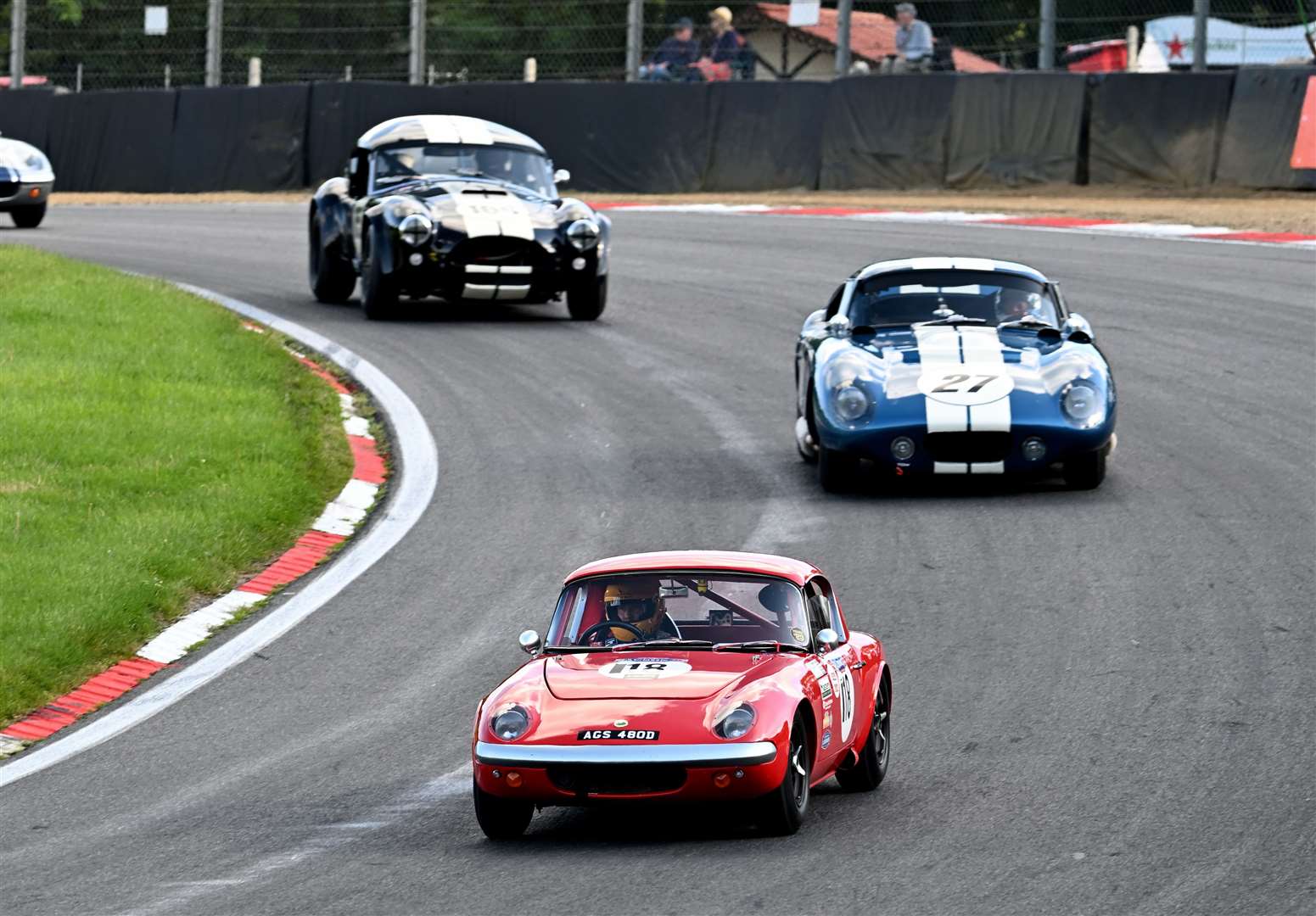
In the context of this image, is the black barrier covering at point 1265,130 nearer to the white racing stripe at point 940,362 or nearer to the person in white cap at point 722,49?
the person in white cap at point 722,49

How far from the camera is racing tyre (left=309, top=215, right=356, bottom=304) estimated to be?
67.4ft

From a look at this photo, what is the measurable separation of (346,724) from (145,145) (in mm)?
25026

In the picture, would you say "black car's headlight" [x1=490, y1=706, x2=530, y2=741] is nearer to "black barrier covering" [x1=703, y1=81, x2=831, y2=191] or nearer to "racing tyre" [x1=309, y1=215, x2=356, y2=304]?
"racing tyre" [x1=309, y1=215, x2=356, y2=304]

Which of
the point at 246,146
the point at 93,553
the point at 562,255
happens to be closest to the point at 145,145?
the point at 246,146

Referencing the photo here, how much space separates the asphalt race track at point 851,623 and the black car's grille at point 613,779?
209mm

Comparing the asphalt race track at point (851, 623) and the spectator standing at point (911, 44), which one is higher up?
the spectator standing at point (911, 44)

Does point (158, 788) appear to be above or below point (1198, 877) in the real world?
below

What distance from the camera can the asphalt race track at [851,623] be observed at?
21.5ft

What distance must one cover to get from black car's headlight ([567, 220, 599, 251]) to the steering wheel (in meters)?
11.1

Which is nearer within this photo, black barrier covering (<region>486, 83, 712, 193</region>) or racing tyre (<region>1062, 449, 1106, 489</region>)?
racing tyre (<region>1062, 449, 1106, 489</region>)

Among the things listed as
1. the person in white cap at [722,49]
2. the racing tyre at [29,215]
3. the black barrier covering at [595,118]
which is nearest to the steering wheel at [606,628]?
the racing tyre at [29,215]

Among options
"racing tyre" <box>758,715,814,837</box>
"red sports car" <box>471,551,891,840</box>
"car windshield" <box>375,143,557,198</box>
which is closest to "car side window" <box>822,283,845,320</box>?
"car windshield" <box>375,143,557,198</box>

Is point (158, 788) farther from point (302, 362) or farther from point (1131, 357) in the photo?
point (1131, 357)

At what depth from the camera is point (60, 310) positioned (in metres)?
17.4
